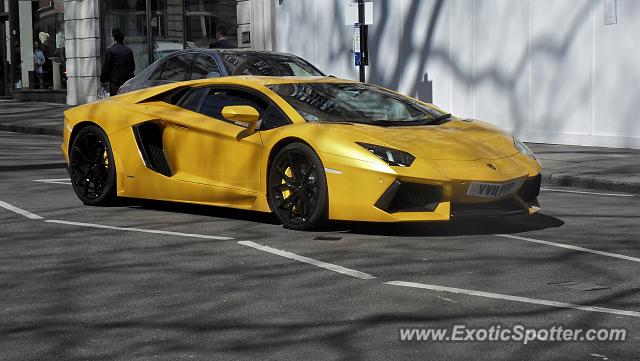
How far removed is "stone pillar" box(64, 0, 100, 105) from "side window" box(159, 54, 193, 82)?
14241 mm

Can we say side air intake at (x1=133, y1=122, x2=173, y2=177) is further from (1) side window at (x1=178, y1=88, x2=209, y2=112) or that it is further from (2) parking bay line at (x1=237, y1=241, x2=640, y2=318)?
(2) parking bay line at (x1=237, y1=241, x2=640, y2=318)

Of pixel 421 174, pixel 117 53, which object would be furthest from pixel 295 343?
pixel 117 53

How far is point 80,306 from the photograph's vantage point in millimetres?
6230

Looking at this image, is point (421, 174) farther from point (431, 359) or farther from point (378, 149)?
point (431, 359)

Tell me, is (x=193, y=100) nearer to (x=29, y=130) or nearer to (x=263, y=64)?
(x=263, y=64)

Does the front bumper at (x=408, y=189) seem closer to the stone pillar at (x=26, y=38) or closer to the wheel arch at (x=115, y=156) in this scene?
the wheel arch at (x=115, y=156)

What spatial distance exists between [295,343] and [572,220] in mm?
4777

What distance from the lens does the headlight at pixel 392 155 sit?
8312 mm

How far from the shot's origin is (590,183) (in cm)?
1255

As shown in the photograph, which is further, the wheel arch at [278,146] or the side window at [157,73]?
the side window at [157,73]

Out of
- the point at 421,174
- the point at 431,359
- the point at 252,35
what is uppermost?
Answer: the point at 252,35

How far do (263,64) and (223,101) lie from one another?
16.6ft

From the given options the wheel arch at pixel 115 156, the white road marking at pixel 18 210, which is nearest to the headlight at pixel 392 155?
the wheel arch at pixel 115 156

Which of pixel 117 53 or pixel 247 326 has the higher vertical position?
pixel 117 53
